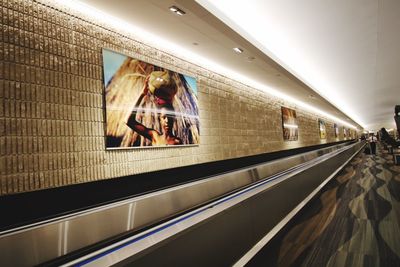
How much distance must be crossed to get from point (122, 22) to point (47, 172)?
7.36 ft

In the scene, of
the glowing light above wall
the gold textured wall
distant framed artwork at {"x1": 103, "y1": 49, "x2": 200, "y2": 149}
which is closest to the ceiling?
the glowing light above wall

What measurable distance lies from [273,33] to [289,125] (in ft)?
17.9

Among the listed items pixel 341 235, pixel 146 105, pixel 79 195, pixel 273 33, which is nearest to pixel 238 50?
pixel 273 33

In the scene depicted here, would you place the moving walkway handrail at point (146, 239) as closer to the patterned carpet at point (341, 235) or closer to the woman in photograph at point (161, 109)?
the patterned carpet at point (341, 235)

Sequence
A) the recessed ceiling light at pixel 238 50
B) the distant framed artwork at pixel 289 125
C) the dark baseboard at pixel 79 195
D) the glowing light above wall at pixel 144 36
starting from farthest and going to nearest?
the distant framed artwork at pixel 289 125 < the recessed ceiling light at pixel 238 50 < the glowing light above wall at pixel 144 36 < the dark baseboard at pixel 79 195

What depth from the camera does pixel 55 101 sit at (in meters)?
2.59

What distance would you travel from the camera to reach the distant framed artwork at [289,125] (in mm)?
9006

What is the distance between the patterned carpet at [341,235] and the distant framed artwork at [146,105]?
85.8 inches

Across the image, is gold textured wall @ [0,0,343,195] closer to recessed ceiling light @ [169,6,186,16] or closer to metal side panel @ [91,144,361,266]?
recessed ceiling light @ [169,6,186,16]

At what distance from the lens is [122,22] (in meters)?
3.36

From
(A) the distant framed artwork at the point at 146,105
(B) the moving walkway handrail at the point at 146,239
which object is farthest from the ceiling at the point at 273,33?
(B) the moving walkway handrail at the point at 146,239

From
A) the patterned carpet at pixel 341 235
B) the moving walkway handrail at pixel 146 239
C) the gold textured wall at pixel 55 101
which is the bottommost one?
the patterned carpet at pixel 341 235

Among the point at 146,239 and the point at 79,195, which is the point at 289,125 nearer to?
the point at 79,195

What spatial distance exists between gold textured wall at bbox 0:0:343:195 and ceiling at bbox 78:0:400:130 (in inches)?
16.8
